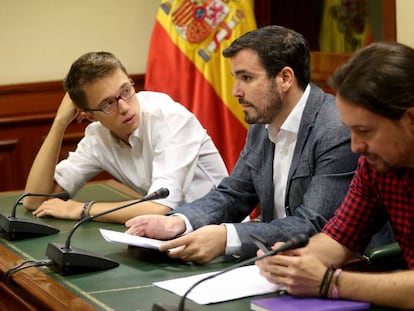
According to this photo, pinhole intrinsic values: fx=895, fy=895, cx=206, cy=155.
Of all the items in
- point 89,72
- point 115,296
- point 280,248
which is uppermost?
point 89,72

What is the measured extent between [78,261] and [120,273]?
12 cm

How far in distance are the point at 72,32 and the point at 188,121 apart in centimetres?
188

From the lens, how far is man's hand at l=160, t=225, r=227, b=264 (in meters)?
2.42

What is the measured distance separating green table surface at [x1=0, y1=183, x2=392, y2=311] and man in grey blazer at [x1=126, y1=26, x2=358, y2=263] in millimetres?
65

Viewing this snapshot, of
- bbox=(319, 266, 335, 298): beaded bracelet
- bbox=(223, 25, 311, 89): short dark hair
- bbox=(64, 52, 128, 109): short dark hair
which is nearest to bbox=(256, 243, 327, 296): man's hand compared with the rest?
bbox=(319, 266, 335, 298): beaded bracelet

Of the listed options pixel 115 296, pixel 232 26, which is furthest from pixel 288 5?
pixel 115 296

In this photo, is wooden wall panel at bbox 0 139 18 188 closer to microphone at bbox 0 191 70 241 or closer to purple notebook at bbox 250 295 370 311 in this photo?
microphone at bbox 0 191 70 241

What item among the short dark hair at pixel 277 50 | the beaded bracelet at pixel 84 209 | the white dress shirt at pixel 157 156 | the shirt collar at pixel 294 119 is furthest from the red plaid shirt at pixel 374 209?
the beaded bracelet at pixel 84 209

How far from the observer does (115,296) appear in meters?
2.16

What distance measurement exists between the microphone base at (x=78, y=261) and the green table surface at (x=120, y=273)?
20 millimetres

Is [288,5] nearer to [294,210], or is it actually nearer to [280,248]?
[294,210]

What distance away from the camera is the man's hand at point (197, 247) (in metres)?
2.42

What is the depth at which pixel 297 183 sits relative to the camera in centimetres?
264

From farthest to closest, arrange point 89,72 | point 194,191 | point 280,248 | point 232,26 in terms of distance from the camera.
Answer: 1. point 232,26
2. point 194,191
3. point 89,72
4. point 280,248
